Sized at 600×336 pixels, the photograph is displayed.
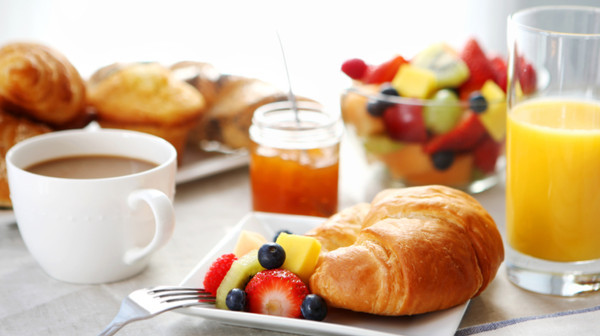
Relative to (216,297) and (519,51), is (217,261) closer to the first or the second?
(216,297)

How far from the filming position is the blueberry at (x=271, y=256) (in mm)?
1066

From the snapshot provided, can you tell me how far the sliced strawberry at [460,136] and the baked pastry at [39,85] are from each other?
772mm

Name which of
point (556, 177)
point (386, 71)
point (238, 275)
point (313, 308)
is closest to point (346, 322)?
point (313, 308)

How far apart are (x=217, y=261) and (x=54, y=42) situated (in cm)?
203

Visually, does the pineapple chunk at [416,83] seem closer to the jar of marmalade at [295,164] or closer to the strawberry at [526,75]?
the jar of marmalade at [295,164]

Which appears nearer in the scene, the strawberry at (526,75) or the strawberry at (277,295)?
the strawberry at (277,295)

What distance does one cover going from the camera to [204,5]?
3219mm

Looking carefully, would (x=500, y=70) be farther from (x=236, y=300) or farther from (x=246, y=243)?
(x=236, y=300)

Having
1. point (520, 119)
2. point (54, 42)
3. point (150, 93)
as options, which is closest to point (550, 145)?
point (520, 119)

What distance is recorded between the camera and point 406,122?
1.55m

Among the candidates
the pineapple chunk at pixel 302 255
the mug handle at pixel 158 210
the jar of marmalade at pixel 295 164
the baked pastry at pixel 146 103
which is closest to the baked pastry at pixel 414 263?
the pineapple chunk at pixel 302 255

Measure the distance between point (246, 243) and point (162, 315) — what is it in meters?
0.17

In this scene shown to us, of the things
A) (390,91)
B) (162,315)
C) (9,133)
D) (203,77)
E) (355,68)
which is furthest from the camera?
(203,77)

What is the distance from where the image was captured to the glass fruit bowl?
1.54 metres
